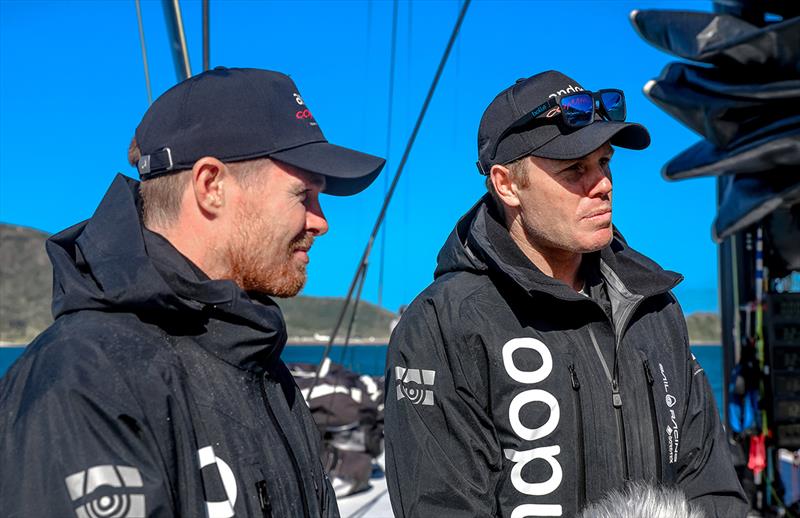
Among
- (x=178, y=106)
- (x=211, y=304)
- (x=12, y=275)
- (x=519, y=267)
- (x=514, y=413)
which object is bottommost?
(x=514, y=413)

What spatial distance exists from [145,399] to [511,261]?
1.22 m

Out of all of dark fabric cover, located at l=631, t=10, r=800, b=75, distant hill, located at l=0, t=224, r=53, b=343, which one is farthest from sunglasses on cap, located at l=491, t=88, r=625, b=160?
distant hill, located at l=0, t=224, r=53, b=343

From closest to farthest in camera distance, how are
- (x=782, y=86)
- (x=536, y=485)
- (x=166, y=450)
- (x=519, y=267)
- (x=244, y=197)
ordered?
(x=166, y=450) < (x=244, y=197) < (x=536, y=485) < (x=519, y=267) < (x=782, y=86)

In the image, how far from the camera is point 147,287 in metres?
1.45

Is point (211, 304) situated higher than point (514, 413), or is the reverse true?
point (211, 304)

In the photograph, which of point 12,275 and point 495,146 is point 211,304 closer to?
point 495,146

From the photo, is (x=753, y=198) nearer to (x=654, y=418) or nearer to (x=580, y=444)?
(x=654, y=418)

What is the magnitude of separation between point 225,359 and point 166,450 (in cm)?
24

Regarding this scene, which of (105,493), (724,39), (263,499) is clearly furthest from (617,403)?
(724,39)

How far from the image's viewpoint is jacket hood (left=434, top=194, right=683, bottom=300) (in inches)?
90.0

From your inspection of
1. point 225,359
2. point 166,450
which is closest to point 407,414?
point 225,359

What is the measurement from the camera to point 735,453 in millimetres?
5219

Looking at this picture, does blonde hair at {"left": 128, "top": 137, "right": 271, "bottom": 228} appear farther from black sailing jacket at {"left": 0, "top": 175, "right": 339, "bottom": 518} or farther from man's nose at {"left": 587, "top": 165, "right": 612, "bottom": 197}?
man's nose at {"left": 587, "top": 165, "right": 612, "bottom": 197}

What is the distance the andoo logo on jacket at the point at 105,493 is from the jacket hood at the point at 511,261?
3.99ft
